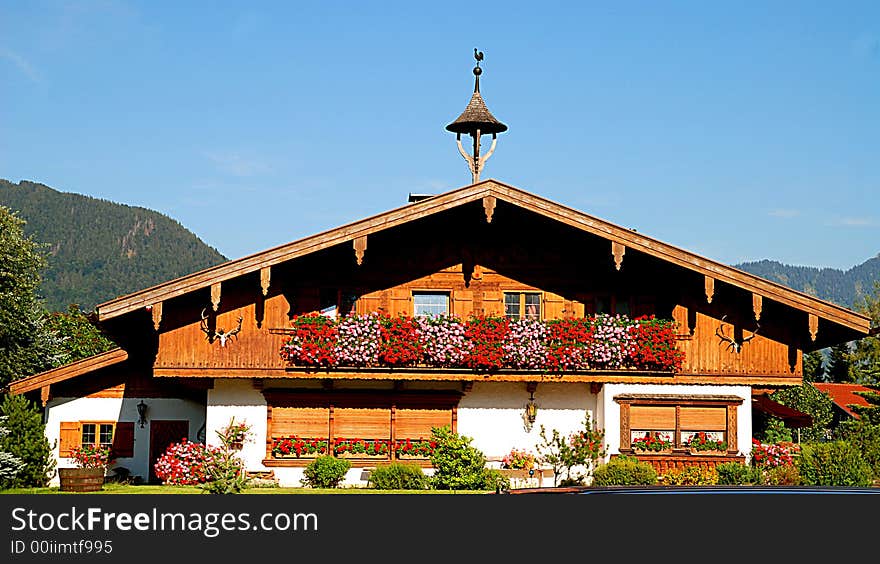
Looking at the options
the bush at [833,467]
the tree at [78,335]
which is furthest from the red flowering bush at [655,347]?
the tree at [78,335]

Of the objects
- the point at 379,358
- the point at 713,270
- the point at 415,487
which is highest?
the point at 713,270

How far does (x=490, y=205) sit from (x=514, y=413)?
481 centimetres

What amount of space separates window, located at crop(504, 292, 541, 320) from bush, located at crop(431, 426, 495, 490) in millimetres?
3064

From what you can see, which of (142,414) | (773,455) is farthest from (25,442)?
(773,455)

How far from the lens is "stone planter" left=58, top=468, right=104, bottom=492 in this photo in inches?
919

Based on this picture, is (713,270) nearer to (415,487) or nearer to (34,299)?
(415,487)

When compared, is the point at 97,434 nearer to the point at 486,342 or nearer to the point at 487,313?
the point at 487,313

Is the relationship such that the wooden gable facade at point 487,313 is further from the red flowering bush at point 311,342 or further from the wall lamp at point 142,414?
the wall lamp at point 142,414

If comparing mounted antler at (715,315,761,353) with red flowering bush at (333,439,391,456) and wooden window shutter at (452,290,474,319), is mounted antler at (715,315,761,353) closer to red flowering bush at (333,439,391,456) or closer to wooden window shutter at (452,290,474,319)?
wooden window shutter at (452,290,474,319)

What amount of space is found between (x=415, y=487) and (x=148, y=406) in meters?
8.30
